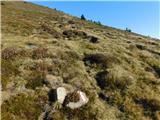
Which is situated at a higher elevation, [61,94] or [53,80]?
[53,80]

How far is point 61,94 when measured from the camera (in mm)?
22016

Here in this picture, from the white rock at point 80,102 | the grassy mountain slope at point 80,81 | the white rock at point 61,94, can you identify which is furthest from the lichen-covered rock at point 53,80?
the white rock at point 80,102

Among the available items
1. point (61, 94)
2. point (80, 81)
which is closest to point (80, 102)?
point (61, 94)

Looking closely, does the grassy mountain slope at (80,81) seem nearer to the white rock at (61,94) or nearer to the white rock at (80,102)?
the white rock at (80,102)

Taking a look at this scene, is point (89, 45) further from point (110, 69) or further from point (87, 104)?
point (87, 104)

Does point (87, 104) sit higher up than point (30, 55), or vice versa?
point (30, 55)

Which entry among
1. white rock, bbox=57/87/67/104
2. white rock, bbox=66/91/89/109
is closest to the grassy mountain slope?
white rock, bbox=66/91/89/109

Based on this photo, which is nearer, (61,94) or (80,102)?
(80,102)

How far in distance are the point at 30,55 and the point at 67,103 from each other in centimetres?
926

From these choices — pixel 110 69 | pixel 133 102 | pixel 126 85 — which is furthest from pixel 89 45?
pixel 133 102

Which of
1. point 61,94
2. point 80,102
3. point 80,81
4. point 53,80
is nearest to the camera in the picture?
point 80,102

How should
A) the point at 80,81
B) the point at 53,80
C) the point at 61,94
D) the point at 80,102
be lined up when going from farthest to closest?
the point at 80,81 < the point at 53,80 < the point at 61,94 < the point at 80,102

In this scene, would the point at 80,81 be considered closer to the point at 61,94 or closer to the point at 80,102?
the point at 61,94

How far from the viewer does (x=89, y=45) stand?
1432 inches
